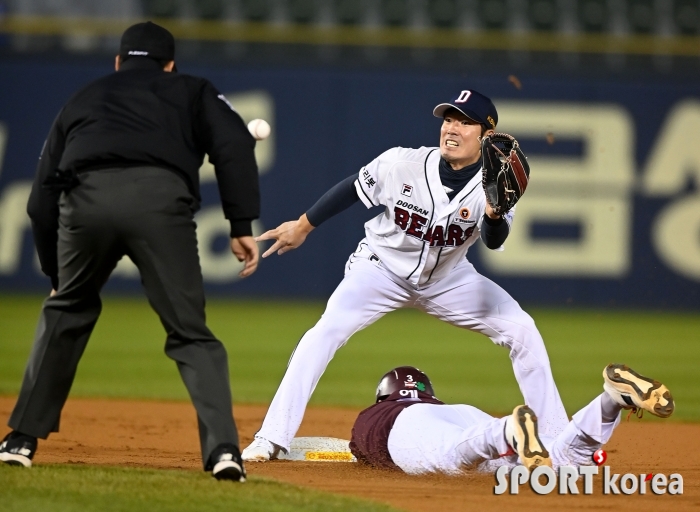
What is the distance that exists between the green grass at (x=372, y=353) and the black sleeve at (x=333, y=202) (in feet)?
8.11

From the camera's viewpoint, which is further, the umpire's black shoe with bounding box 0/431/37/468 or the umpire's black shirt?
the umpire's black shoe with bounding box 0/431/37/468

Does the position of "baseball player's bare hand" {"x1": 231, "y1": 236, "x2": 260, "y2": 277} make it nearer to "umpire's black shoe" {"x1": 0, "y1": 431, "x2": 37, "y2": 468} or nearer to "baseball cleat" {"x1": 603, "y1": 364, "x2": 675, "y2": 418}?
"umpire's black shoe" {"x1": 0, "y1": 431, "x2": 37, "y2": 468}

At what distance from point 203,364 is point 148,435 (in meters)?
2.22

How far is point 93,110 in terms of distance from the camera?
4.07m

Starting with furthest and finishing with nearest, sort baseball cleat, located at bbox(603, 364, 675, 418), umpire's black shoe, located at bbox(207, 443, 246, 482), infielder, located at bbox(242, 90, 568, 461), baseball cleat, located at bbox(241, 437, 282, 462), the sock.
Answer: infielder, located at bbox(242, 90, 568, 461), baseball cleat, located at bbox(241, 437, 282, 462), the sock, baseball cleat, located at bbox(603, 364, 675, 418), umpire's black shoe, located at bbox(207, 443, 246, 482)

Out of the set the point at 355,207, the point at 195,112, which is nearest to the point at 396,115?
the point at 355,207

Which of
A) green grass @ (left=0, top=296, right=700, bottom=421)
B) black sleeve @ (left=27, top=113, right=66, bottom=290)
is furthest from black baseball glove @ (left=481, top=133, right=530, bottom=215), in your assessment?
green grass @ (left=0, top=296, right=700, bottom=421)

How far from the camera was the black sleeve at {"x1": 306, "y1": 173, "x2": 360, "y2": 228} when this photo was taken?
17.1ft

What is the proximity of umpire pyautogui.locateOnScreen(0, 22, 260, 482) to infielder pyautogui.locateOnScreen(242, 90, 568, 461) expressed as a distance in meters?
0.89

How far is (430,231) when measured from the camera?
5.13 metres

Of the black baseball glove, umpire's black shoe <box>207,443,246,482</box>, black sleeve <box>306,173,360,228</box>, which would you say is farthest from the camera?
black sleeve <box>306,173,360,228</box>

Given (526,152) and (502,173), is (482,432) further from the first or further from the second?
(526,152)

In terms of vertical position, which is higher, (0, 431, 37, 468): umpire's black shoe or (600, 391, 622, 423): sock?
(600, 391, 622, 423): sock

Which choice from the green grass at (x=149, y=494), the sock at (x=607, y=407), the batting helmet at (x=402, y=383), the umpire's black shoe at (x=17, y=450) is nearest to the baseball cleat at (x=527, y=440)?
the sock at (x=607, y=407)
